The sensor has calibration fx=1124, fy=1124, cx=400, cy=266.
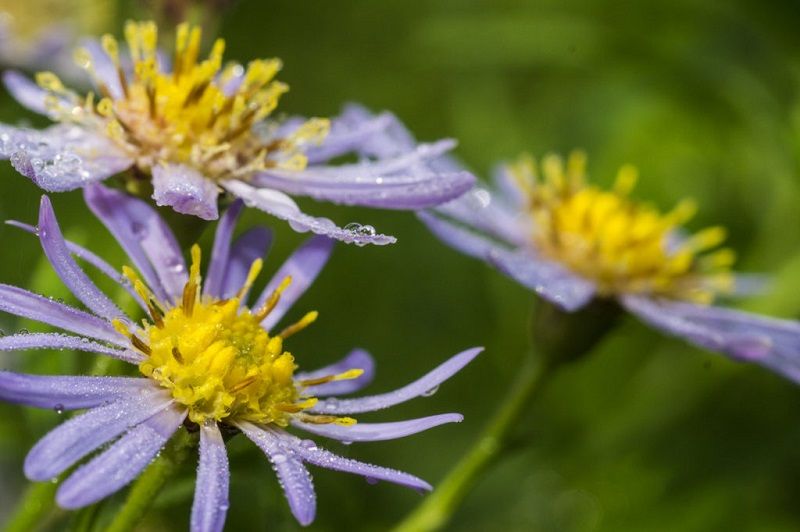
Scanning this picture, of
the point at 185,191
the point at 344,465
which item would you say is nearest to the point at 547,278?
the point at 185,191

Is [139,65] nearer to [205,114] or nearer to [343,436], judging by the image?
[205,114]

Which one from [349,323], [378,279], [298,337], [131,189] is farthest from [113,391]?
[378,279]

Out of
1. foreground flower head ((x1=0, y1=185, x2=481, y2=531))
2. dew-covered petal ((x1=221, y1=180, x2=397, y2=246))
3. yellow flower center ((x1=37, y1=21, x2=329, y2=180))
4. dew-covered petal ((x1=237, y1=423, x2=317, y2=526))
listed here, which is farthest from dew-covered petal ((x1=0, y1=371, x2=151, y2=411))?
yellow flower center ((x1=37, y1=21, x2=329, y2=180))

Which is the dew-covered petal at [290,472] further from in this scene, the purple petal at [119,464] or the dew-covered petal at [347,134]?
the dew-covered petal at [347,134]

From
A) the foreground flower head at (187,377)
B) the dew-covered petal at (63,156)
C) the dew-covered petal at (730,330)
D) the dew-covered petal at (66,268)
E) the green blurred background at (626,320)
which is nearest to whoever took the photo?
the foreground flower head at (187,377)

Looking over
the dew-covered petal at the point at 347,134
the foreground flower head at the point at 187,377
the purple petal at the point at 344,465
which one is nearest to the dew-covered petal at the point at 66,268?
the foreground flower head at the point at 187,377

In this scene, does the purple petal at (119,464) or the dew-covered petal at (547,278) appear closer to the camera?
the purple petal at (119,464)
